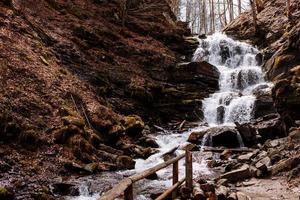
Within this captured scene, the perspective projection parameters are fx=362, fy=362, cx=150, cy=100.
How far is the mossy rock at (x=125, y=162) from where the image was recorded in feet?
42.1

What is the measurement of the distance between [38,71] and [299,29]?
13.2 m

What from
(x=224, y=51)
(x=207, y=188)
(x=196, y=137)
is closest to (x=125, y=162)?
(x=196, y=137)

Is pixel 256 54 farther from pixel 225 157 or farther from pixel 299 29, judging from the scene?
pixel 225 157

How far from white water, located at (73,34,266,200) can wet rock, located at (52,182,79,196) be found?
234mm

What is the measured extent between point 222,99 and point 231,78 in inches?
124

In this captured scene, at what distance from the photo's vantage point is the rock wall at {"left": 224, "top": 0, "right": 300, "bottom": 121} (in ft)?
45.8

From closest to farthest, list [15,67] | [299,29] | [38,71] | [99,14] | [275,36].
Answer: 1. [15,67]
2. [38,71]
3. [299,29]
4. [99,14]
5. [275,36]

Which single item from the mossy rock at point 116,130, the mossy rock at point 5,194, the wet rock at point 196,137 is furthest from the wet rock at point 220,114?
the mossy rock at point 5,194

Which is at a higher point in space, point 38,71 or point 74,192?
point 38,71

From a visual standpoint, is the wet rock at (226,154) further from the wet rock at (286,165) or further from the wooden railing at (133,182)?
the wooden railing at (133,182)

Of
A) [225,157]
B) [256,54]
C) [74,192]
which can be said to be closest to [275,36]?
[256,54]

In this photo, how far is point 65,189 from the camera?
9961mm

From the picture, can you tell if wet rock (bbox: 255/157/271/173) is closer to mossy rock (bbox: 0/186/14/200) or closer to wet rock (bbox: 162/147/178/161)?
wet rock (bbox: 162/147/178/161)

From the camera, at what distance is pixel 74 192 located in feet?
32.3
